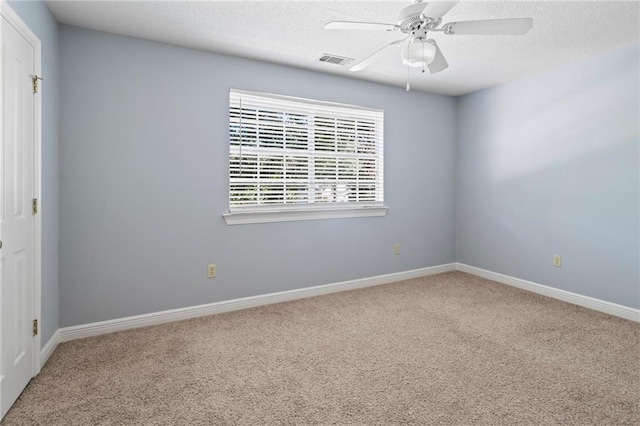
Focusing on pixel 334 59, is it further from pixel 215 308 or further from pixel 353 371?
pixel 353 371

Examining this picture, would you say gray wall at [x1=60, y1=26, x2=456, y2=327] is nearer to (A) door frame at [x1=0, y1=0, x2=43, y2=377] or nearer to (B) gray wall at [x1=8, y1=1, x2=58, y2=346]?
(B) gray wall at [x1=8, y1=1, x2=58, y2=346]

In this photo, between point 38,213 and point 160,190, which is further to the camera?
point 160,190

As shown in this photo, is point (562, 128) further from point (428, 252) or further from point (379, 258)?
point (379, 258)

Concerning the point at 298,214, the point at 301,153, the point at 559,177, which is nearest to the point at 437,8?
the point at 301,153

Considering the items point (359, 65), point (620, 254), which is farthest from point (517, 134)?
point (359, 65)

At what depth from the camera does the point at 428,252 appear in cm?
456

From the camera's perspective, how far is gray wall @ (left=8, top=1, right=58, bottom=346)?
2.26 metres

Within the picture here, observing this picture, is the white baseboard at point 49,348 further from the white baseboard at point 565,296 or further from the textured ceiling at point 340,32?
the white baseboard at point 565,296

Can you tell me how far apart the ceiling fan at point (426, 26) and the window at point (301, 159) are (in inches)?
64.2

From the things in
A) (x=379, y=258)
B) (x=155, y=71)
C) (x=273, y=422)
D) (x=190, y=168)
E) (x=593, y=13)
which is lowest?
(x=273, y=422)

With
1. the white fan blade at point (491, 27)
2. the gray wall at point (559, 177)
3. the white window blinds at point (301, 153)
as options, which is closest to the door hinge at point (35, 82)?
the white window blinds at point (301, 153)

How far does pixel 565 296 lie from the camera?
3.55 meters

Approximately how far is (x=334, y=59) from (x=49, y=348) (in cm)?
327

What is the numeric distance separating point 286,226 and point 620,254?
124 inches
